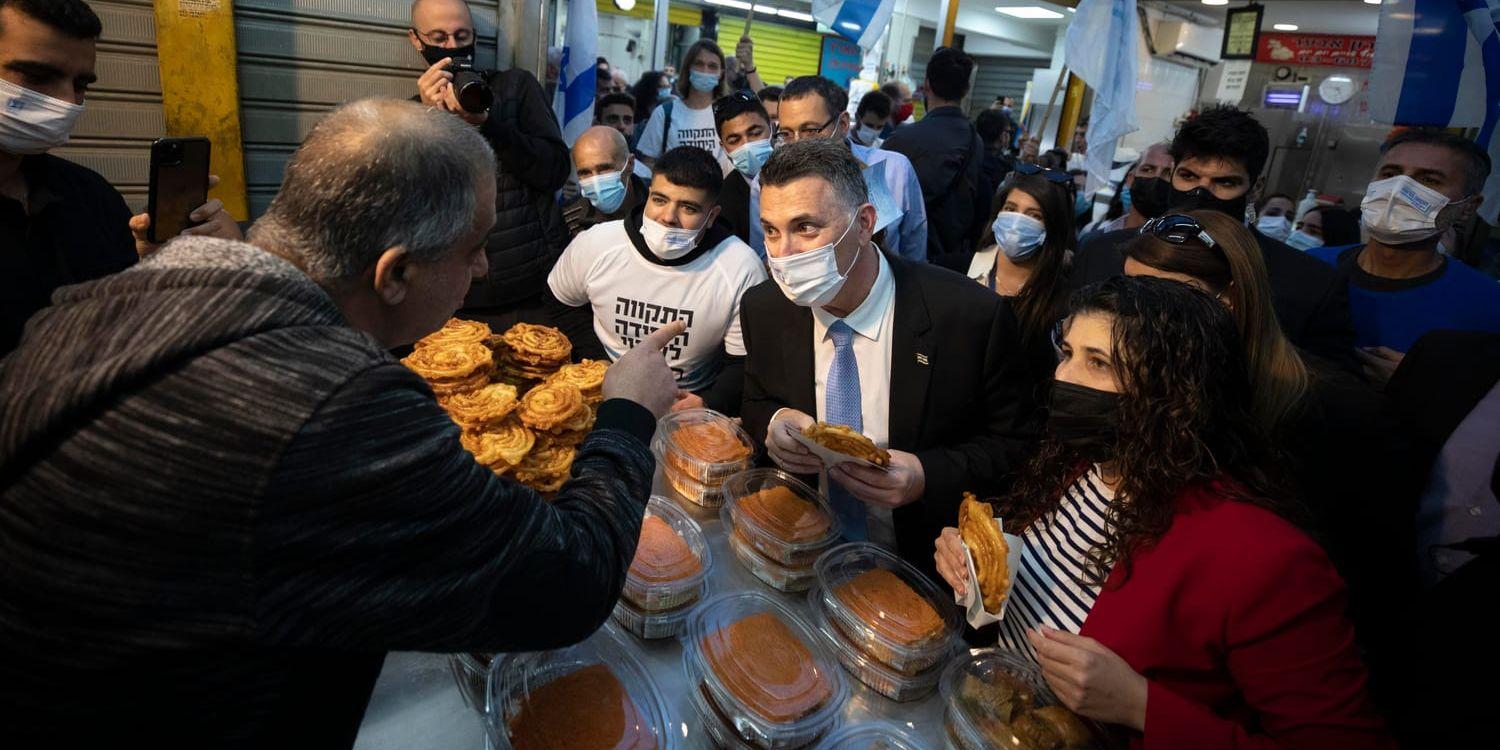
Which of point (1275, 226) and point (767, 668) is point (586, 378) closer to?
point (767, 668)

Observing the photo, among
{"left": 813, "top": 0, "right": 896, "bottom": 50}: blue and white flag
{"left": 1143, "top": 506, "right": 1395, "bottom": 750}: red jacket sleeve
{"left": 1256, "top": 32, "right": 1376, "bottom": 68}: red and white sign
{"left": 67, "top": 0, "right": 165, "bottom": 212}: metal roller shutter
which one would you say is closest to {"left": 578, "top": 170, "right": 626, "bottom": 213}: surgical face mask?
{"left": 67, "top": 0, "right": 165, "bottom": 212}: metal roller shutter

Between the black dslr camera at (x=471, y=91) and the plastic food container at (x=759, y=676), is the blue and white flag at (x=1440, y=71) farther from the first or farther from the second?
the black dslr camera at (x=471, y=91)

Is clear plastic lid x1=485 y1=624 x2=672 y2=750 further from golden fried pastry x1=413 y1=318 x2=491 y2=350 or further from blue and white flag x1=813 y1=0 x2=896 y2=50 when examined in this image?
blue and white flag x1=813 y1=0 x2=896 y2=50

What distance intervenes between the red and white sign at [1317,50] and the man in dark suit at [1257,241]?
61.2ft

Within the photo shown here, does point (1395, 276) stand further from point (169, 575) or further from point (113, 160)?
point (113, 160)

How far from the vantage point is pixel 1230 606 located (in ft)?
5.30

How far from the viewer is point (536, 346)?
3094 millimetres

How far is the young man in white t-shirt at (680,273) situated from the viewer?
11.6 ft

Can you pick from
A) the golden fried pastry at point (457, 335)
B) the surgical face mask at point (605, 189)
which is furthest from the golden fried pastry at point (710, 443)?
the surgical face mask at point (605, 189)

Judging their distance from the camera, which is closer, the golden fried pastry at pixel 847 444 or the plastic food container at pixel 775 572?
the plastic food container at pixel 775 572

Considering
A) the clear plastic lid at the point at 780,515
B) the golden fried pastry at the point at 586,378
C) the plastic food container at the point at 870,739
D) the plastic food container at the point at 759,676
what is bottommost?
the plastic food container at the point at 870,739

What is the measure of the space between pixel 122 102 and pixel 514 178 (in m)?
2.55

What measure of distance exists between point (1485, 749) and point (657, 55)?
35.1 feet

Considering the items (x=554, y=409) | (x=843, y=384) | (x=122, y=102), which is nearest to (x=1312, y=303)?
(x=843, y=384)
